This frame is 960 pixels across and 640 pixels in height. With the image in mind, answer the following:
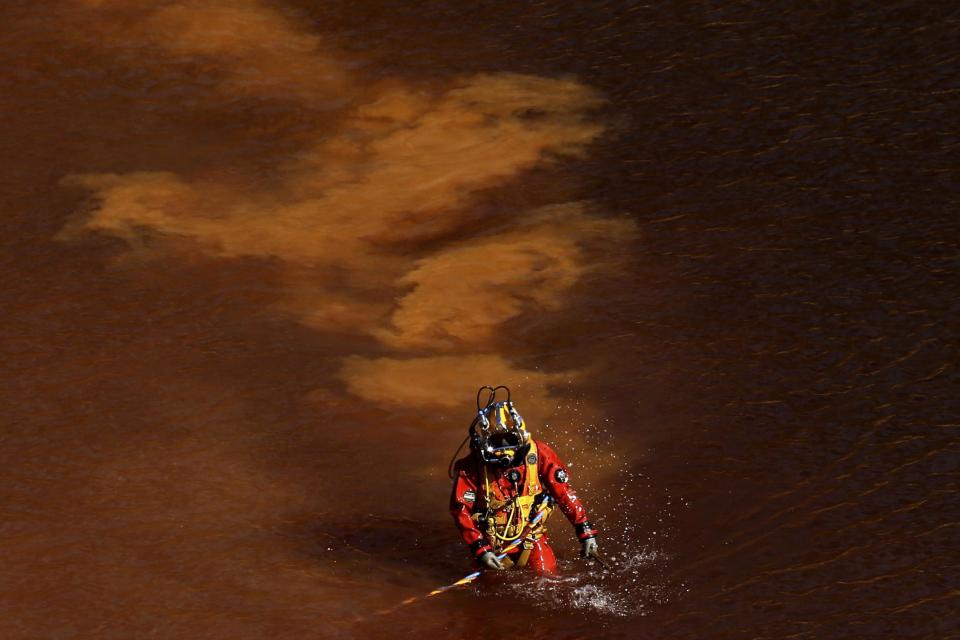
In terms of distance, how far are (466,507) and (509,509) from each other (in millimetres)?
315

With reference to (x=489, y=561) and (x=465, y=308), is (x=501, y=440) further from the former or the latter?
(x=465, y=308)

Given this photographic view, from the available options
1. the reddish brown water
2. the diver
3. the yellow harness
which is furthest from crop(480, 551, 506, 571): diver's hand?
the reddish brown water

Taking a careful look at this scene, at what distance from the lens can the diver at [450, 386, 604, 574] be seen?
12.1 m

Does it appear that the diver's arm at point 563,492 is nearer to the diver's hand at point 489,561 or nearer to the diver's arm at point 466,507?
the diver's arm at point 466,507

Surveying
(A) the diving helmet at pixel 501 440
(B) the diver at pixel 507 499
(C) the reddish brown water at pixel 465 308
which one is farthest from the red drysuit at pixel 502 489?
(C) the reddish brown water at pixel 465 308

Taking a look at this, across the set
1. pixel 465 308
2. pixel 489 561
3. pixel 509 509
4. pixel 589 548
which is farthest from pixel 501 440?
pixel 465 308

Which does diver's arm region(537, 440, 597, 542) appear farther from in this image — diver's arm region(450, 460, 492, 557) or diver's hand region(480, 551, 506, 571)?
diver's hand region(480, 551, 506, 571)

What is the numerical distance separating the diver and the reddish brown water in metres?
0.48

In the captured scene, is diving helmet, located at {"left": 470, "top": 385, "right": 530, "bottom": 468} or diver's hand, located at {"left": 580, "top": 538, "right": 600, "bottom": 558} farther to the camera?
diver's hand, located at {"left": 580, "top": 538, "right": 600, "bottom": 558}

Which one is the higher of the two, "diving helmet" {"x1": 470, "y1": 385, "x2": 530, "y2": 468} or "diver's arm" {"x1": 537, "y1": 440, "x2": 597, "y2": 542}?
"diving helmet" {"x1": 470, "y1": 385, "x2": 530, "y2": 468}

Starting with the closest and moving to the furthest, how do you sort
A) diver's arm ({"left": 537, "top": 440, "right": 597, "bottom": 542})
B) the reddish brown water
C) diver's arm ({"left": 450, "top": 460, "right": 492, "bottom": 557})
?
diver's arm ({"left": 450, "top": 460, "right": 492, "bottom": 557}) → diver's arm ({"left": 537, "top": 440, "right": 597, "bottom": 542}) → the reddish brown water

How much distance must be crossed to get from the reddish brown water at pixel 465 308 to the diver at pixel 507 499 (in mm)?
476

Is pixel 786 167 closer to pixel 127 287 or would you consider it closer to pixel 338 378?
pixel 338 378

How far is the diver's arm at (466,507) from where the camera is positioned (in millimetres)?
12031
